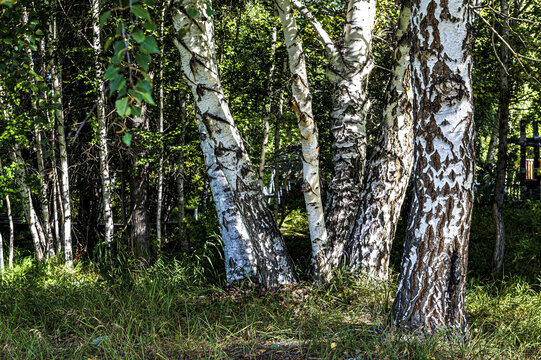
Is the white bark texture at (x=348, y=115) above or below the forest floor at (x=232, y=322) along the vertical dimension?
above

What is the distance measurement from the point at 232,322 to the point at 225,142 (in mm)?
1414

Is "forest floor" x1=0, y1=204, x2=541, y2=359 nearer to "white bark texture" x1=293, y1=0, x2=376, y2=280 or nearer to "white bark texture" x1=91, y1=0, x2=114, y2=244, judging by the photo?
"white bark texture" x1=293, y1=0, x2=376, y2=280

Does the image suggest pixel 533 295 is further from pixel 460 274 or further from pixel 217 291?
pixel 217 291

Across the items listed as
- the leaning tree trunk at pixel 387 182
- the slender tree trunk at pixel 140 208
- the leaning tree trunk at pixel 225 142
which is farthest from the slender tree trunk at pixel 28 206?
the leaning tree trunk at pixel 387 182

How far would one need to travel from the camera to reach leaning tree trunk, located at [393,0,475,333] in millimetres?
2809

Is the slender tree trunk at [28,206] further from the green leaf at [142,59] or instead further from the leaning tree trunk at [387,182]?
the green leaf at [142,59]

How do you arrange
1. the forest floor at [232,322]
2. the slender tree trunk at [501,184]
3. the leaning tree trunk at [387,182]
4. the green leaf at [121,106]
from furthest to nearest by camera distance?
the slender tree trunk at [501,184] < the leaning tree trunk at [387,182] < the forest floor at [232,322] < the green leaf at [121,106]

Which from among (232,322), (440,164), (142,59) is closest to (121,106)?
(142,59)

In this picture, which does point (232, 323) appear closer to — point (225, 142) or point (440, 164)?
point (225, 142)

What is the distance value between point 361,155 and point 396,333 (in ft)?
6.23

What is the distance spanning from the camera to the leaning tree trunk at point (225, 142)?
11.3 feet

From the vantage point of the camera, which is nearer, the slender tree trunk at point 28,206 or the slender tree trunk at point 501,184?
the slender tree trunk at point 501,184

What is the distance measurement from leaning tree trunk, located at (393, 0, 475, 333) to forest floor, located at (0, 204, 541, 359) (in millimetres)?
246

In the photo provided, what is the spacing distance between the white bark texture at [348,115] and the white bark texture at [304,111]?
19.3 inches
